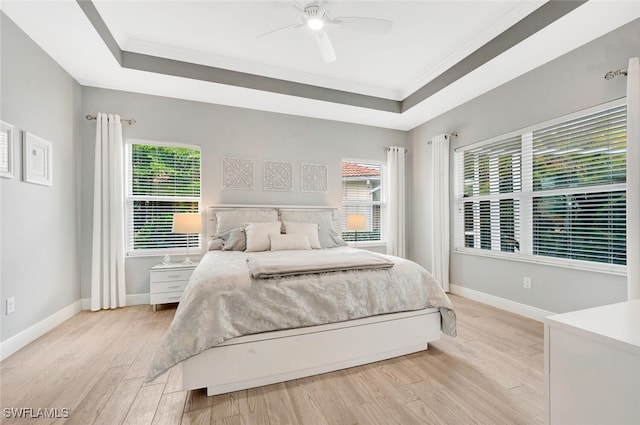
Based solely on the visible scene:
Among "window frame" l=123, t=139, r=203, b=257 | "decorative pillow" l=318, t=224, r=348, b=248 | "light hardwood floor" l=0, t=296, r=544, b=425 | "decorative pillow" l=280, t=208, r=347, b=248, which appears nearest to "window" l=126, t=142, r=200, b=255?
"window frame" l=123, t=139, r=203, b=257

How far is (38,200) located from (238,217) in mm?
1881

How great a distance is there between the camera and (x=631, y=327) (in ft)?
3.19

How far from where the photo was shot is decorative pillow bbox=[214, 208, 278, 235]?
11.7 feet

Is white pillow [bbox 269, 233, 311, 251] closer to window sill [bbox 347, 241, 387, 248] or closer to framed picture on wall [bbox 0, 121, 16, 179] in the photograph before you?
window sill [bbox 347, 241, 387, 248]

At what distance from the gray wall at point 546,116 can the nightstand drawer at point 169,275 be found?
141 inches

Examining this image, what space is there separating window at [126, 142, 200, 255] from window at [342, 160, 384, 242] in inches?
88.7

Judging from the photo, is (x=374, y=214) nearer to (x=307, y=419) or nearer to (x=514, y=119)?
(x=514, y=119)

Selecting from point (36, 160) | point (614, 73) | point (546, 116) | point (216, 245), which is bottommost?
point (216, 245)

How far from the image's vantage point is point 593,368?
931 millimetres

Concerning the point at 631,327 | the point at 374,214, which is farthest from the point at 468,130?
the point at 631,327

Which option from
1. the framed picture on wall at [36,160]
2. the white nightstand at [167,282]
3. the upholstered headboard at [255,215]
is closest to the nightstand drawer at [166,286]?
the white nightstand at [167,282]

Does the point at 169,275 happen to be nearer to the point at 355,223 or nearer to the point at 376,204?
the point at 355,223

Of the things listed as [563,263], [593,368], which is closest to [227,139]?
[593,368]

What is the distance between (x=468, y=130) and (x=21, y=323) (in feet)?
16.9
